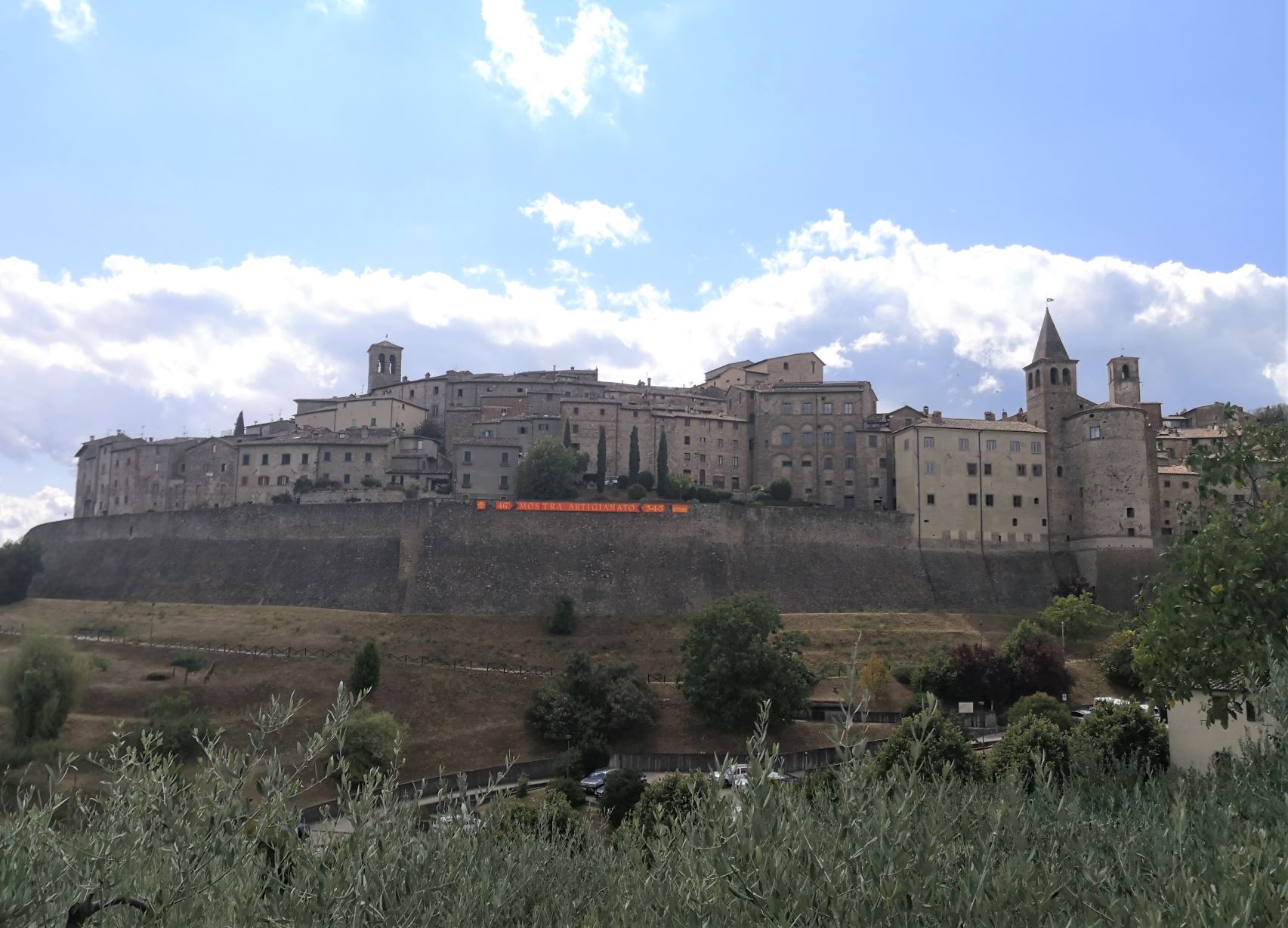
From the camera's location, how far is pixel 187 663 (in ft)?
157

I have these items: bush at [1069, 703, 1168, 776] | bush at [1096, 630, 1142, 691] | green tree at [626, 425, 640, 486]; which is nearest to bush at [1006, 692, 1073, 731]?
bush at [1096, 630, 1142, 691]

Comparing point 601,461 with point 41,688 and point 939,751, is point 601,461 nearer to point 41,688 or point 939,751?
point 41,688

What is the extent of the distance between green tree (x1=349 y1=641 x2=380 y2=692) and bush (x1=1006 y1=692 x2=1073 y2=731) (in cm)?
2648

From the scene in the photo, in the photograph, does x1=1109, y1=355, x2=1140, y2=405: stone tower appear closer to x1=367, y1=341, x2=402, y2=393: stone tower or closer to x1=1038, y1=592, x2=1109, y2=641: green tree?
x1=1038, y1=592, x2=1109, y2=641: green tree

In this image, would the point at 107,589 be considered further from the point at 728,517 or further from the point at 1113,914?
the point at 1113,914

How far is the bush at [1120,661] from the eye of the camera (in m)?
48.6

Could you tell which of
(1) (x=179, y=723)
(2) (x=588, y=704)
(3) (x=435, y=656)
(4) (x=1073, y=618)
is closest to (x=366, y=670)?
(3) (x=435, y=656)

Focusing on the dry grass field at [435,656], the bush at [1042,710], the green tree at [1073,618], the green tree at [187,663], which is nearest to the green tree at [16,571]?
the dry grass field at [435,656]

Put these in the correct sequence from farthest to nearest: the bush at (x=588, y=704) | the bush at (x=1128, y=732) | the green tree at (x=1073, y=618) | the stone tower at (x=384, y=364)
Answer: the stone tower at (x=384, y=364)
the green tree at (x=1073, y=618)
the bush at (x=588, y=704)
the bush at (x=1128, y=732)

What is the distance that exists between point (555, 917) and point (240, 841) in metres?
3.77

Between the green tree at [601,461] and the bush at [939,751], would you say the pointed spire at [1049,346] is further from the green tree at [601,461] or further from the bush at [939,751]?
the bush at [939,751]

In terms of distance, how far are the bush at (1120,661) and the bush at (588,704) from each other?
22.1m

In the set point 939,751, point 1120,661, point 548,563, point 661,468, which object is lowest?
point 939,751

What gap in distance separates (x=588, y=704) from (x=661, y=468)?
33.9 meters
